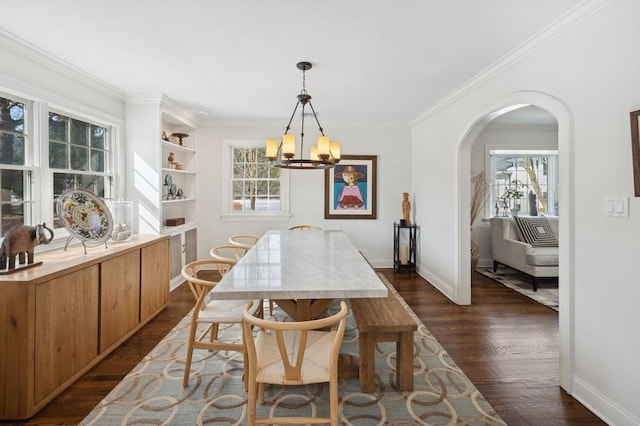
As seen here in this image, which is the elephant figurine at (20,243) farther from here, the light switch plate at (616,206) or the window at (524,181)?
the window at (524,181)

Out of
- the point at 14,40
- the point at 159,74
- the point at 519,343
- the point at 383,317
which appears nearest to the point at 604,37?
the point at 383,317

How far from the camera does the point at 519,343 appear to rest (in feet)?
9.43

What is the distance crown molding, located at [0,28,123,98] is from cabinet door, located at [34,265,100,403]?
178 centimetres

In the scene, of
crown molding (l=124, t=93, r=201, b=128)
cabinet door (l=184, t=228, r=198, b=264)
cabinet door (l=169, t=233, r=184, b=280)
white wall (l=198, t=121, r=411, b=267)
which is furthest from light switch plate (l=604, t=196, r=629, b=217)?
cabinet door (l=184, t=228, r=198, b=264)

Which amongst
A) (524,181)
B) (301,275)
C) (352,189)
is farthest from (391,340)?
(524,181)

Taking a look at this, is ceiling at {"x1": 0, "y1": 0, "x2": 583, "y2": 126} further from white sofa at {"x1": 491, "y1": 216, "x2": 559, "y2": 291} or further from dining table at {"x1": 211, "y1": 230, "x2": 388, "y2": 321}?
white sofa at {"x1": 491, "y1": 216, "x2": 559, "y2": 291}

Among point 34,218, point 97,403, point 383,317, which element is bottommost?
point 97,403

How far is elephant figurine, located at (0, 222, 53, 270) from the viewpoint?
6.73ft

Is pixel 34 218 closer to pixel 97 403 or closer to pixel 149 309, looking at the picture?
pixel 149 309

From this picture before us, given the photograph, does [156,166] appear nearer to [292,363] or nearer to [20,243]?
[20,243]

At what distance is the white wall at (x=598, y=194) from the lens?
5.84 feet

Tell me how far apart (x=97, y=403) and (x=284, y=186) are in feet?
12.8

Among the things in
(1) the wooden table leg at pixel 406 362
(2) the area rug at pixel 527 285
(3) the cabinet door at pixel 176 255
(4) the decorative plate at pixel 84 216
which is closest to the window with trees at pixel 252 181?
(3) the cabinet door at pixel 176 255

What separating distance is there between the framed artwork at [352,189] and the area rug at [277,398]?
320cm
